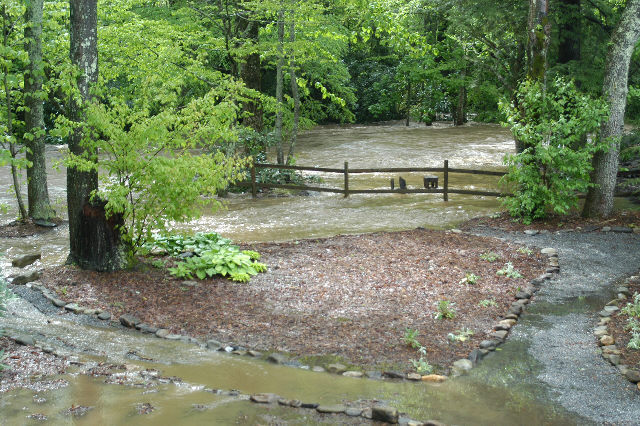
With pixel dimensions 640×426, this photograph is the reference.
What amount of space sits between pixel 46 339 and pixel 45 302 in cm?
176

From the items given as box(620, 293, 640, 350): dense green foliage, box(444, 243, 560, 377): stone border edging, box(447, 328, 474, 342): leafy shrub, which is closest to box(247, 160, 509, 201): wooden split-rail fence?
box(444, 243, 560, 377): stone border edging

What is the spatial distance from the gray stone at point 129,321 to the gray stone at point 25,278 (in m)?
2.21

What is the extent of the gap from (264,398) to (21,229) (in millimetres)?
10278

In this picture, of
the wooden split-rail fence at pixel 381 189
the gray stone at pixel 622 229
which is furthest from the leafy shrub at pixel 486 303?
the wooden split-rail fence at pixel 381 189

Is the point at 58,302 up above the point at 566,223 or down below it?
below

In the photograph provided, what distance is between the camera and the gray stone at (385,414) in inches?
192

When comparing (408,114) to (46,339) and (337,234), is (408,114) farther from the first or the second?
(46,339)

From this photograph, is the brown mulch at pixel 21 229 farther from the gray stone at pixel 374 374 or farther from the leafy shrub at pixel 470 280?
the gray stone at pixel 374 374

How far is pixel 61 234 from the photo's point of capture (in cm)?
1314

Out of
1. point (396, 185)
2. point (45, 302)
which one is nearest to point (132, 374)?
point (45, 302)

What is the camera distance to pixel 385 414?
4.88 m

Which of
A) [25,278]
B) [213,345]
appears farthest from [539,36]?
[25,278]

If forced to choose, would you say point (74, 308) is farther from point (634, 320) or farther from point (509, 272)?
point (634, 320)

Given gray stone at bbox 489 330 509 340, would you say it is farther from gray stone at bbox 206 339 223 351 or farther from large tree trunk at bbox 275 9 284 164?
large tree trunk at bbox 275 9 284 164
